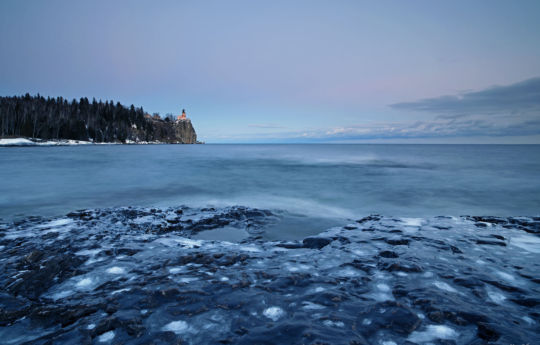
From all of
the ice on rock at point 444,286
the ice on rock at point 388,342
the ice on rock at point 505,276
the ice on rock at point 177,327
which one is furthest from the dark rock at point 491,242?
the ice on rock at point 177,327

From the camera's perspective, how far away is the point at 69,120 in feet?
256

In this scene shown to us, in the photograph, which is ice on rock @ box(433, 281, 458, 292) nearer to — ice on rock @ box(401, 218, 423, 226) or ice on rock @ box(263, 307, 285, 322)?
ice on rock @ box(263, 307, 285, 322)

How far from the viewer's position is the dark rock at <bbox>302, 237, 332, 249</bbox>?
15.1 feet

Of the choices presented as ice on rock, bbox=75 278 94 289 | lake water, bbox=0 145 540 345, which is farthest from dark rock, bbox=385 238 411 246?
ice on rock, bbox=75 278 94 289

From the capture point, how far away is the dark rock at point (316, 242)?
4.61m

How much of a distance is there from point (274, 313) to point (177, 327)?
0.95 meters

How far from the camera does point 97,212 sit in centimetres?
669

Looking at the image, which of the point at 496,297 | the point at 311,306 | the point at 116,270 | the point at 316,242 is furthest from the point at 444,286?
the point at 116,270

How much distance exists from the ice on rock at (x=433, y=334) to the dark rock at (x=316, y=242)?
2.29 m

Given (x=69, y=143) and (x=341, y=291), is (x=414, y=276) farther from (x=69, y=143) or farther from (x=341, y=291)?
(x=69, y=143)

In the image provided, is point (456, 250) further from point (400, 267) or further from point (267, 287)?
point (267, 287)

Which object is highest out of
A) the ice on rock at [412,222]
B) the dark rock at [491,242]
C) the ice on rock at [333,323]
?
the ice on rock at [333,323]

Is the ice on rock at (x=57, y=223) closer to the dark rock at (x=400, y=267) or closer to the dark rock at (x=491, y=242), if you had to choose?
the dark rock at (x=400, y=267)

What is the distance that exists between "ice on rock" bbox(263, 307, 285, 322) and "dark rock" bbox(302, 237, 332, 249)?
2.03 m
